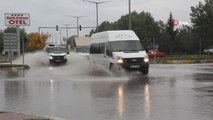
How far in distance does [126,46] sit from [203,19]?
42458 mm

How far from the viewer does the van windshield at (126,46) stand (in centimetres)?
2752

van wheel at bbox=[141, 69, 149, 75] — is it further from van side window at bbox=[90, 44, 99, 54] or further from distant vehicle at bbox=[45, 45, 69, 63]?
distant vehicle at bbox=[45, 45, 69, 63]

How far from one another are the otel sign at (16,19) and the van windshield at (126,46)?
76.2ft

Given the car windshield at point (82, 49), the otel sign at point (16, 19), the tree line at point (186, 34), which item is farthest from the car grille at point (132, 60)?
the tree line at point (186, 34)

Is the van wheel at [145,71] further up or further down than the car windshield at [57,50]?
further down

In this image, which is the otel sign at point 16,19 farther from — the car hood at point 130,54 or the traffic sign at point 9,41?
the car hood at point 130,54

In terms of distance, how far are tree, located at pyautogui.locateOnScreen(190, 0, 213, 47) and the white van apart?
3888cm

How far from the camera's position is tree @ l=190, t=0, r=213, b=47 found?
2616 inches

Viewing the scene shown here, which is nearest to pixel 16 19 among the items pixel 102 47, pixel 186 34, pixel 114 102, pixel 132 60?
pixel 102 47

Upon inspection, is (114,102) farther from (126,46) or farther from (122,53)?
(126,46)

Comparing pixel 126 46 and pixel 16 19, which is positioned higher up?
pixel 16 19

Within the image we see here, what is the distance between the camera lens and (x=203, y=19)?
68000 mm

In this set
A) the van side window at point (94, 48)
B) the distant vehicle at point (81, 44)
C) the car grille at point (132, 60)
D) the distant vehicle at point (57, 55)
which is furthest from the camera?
the distant vehicle at point (81, 44)

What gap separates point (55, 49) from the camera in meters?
48.2
